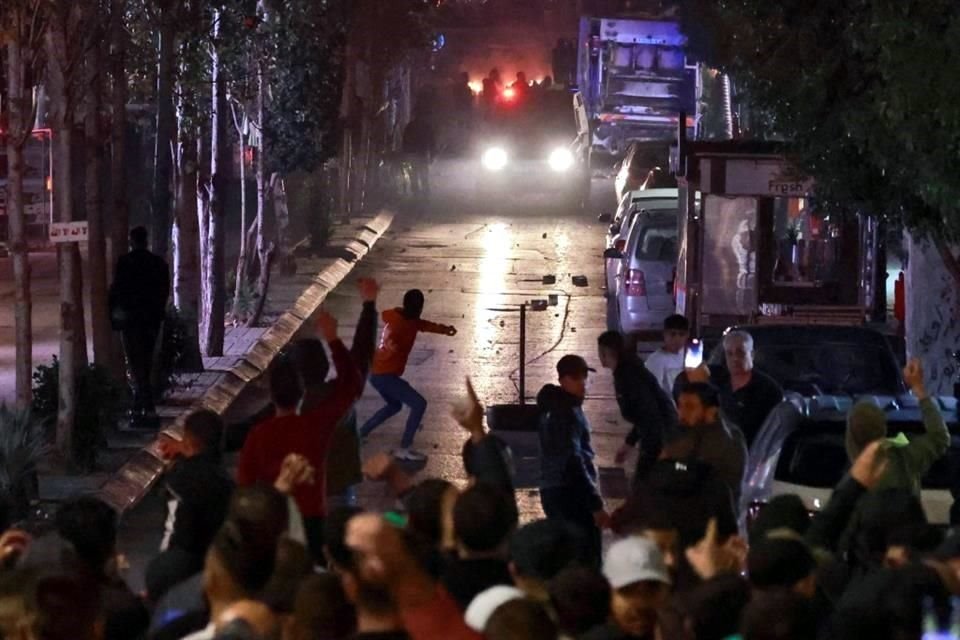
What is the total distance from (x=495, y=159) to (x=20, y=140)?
2857 centimetres

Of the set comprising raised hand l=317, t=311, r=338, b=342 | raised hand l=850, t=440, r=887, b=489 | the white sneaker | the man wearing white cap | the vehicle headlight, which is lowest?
the white sneaker

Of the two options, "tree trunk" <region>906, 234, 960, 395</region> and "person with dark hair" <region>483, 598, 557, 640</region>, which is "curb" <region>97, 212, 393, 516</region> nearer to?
"person with dark hair" <region>483, 598, 557, 640</region>

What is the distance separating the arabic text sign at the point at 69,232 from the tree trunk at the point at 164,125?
392cm

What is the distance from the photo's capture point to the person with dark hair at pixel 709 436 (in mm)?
9109

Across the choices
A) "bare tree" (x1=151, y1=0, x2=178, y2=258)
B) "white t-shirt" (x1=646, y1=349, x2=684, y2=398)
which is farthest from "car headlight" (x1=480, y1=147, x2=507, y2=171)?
"white t-shirt" (x1=646, y1=349, x2=684, y2=398)

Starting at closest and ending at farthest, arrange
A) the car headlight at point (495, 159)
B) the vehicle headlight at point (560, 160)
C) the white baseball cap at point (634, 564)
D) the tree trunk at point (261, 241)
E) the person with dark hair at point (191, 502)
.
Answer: the white baseball cap at point (634, 564) < the person with dark hair at point (191, 502) < the tree trunk at point (261, 241) < the vehicle headlight at point (560, 160) < the car headlight at point (495, 159)

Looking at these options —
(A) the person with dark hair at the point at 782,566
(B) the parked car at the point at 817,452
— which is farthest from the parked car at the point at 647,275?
(A) the person with dark hair at the point at 782,566

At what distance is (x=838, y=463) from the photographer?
9586 mm

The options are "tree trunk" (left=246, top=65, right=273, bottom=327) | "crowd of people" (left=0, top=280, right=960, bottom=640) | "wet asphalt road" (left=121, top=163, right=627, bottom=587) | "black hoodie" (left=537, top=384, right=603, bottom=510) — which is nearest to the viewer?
"crowd of people" (left=0, top=280, right=960, bottom=640)

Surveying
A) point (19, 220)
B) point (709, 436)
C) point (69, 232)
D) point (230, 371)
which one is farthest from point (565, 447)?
point (230, 371)

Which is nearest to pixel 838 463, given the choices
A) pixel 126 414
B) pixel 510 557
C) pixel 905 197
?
pixel 510 557

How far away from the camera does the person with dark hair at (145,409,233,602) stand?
657cm

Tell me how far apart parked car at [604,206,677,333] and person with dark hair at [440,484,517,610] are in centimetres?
1590

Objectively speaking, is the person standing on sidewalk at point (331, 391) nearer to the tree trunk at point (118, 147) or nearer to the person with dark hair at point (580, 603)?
the person with dark hair at point (580, 603)
